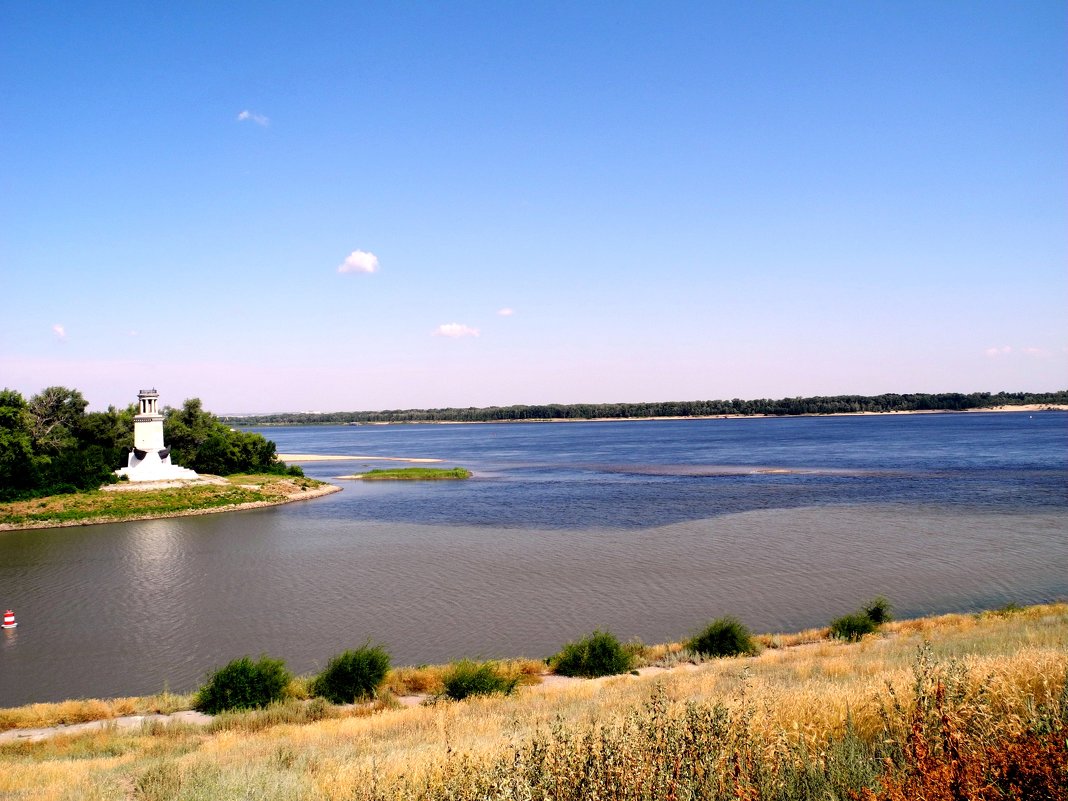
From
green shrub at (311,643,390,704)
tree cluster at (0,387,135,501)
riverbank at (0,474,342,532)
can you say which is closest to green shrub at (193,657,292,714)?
green shrub at (311,643,390,704)

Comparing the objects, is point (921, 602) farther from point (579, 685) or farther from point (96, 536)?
point (96, 536)

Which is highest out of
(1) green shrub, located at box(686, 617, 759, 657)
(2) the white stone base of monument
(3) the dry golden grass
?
(2) the white stone base of monument

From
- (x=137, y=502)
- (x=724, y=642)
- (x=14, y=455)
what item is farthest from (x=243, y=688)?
(x=14, y=455)

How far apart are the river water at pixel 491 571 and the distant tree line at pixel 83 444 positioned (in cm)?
694

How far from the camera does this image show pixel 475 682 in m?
13.6

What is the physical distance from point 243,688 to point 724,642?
10.7 m

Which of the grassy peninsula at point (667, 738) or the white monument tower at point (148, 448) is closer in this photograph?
the grassy peninsula at point (667, 738)

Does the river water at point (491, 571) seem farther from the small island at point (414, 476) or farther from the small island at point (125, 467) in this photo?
the small island at point (414, 476)

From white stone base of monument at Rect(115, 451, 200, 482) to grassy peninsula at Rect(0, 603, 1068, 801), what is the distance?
37.6m

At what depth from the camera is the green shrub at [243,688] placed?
13.6m

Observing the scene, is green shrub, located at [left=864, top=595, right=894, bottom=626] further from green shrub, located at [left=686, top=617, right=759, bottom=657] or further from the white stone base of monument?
the white stone base of monument

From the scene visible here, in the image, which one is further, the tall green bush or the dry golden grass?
the tall green bush

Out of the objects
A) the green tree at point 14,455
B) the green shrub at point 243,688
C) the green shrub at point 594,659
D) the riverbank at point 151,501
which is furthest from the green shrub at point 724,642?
the green tree at point 14,455

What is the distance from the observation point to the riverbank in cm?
4112
